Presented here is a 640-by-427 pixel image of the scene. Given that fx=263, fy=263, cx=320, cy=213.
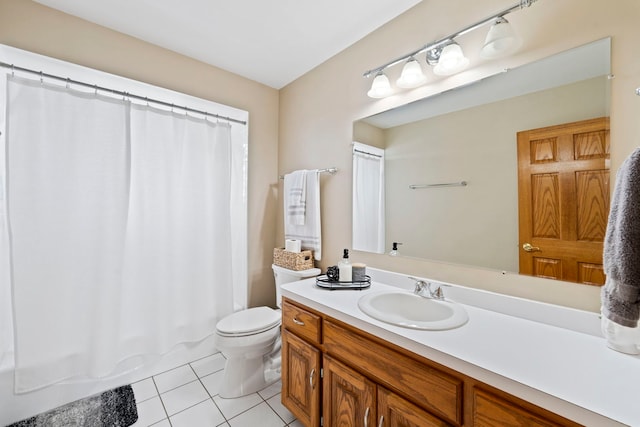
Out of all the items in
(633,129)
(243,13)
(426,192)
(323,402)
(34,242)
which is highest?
(243,13)

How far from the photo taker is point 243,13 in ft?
5.34

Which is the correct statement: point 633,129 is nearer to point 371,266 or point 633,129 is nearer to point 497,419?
point 497,419

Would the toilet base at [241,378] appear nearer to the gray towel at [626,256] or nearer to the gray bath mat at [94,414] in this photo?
the gray bath mat at [94,414]

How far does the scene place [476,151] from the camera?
1307mm

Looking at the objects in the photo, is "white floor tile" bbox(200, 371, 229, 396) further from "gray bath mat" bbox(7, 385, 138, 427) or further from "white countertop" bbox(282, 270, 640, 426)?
"white countertop" bbox(282, 270, 640, 426)

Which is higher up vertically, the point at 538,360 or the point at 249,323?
the point at 538,360

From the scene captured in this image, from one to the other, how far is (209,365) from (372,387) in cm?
160

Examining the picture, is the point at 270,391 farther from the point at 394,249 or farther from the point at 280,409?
the point at 394,249

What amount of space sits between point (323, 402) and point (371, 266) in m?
0.82

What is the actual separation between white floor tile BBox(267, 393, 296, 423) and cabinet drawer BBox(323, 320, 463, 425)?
2.23 ft

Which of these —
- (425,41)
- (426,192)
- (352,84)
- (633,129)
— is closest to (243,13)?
(352,84)

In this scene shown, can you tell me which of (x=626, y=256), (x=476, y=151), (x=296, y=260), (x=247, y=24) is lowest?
(x=296, y=260)

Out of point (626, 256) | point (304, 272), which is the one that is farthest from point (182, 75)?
point (626, 256)

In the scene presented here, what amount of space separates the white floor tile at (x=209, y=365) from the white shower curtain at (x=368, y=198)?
1437mm
